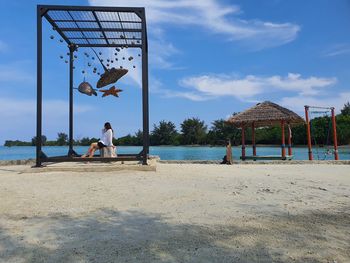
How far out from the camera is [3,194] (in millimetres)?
5629

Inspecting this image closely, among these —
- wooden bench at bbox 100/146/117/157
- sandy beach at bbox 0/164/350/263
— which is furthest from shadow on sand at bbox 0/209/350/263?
wooden bench at bbox 100/146/117/157

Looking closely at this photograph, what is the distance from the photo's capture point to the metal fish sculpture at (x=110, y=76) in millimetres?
10445

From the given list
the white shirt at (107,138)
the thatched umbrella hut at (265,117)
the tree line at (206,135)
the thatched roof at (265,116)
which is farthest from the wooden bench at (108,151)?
the tree line at (206,135)

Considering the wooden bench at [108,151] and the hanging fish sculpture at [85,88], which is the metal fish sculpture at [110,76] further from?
the wooden bench at [108,151]

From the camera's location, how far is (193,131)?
68.9 meters

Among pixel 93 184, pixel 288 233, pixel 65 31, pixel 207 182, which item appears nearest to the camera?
pixel 288 233

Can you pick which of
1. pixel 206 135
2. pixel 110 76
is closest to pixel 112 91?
pixel 110 76

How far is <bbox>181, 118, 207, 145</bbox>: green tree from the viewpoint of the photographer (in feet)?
224

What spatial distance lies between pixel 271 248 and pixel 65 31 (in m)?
8.43

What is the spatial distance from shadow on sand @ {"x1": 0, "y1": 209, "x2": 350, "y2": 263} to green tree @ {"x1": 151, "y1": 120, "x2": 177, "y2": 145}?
220 feet

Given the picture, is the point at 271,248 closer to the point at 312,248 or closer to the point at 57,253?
the point at 312,248

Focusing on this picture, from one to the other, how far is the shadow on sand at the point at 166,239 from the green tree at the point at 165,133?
6699cm

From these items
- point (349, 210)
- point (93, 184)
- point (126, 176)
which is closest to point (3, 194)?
point (93, 184)

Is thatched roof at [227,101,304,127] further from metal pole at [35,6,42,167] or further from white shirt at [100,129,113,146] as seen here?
metal pole at [35,6,42,167]
